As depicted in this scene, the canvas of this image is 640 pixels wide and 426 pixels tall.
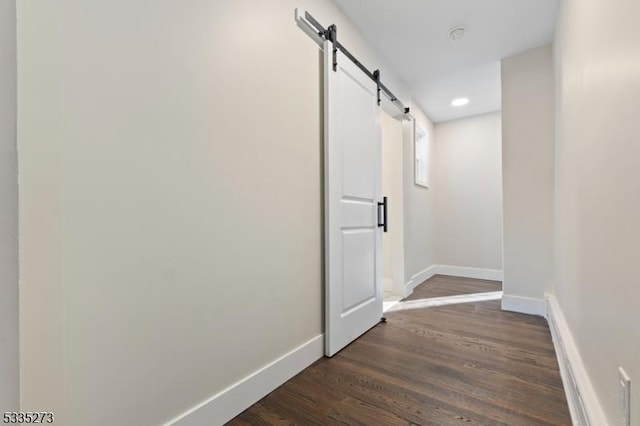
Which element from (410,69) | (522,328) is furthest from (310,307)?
(410,69)

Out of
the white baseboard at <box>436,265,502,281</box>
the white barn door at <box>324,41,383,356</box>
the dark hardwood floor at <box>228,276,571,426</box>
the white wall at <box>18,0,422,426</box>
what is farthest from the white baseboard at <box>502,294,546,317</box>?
the white wall at <box>18,0,422,426</box>

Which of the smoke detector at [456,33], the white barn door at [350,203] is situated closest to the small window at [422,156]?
the smoke detector at [456,33]

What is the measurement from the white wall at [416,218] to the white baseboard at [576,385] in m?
1.72

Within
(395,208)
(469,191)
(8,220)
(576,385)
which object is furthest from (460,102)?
(8,220)

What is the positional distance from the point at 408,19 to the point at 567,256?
6.61ft

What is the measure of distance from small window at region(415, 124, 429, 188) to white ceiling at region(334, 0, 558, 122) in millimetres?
727

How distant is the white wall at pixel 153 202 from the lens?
2.73 feet

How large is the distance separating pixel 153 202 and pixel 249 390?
100 cm

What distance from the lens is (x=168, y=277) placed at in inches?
45.0

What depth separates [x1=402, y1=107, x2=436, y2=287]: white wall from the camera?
3482 millimetres

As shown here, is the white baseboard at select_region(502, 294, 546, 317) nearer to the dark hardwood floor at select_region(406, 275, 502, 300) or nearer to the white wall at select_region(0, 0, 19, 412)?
the dark hardwood floor at select_region(406, 275, 502, 300)

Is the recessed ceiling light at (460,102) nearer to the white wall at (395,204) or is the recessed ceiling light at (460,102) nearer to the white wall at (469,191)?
the white wall at (469,191)

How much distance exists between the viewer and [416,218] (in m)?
3.88

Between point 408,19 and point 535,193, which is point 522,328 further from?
point 408,19
